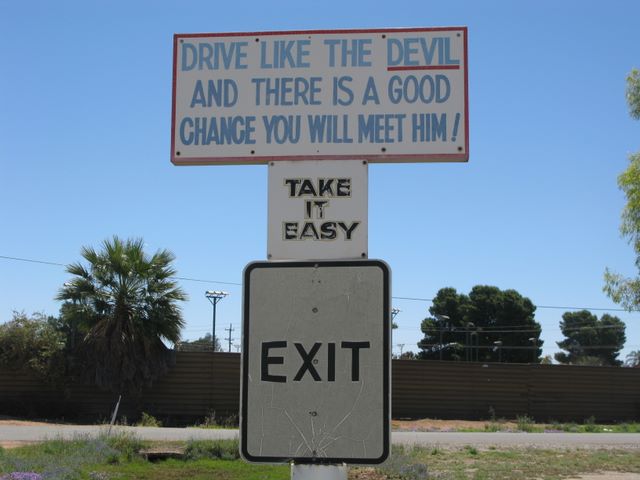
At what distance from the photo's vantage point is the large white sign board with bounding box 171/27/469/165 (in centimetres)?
278

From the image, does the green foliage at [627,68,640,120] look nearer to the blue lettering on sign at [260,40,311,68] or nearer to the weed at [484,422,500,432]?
the blue lettering on sign at [260,40,311,68]

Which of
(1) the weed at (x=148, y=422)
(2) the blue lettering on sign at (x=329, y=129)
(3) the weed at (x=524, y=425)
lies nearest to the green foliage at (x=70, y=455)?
(1) the weed at (x=148, y=422)

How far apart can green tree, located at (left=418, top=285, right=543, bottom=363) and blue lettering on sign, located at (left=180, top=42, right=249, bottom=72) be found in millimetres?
77009

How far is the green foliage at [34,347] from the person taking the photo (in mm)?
27750

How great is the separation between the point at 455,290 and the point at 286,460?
273 feet

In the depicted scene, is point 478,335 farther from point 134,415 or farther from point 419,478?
point 419,478

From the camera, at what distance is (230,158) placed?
2.85 metres

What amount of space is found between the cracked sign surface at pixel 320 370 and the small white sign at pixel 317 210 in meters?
0.15

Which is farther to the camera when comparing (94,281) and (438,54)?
(94,281)

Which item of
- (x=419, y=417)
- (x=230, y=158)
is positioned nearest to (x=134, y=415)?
(x=419, y=417)

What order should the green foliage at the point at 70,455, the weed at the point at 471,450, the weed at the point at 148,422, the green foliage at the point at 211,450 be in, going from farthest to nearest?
the weed at the point at 148,422, the weed at the point at 471,450, the green foliage at the point at 211,450, the green foliage at the point at 70,455

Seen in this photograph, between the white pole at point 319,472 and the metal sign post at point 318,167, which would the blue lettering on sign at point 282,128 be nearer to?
the metal sign post at point 318,167

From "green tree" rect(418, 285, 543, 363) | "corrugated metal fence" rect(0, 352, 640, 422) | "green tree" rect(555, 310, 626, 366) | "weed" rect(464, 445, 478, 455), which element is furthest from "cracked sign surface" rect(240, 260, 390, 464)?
"green tree" rect(555, 310, 626, 366)

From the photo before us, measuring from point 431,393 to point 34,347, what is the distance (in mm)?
15630
